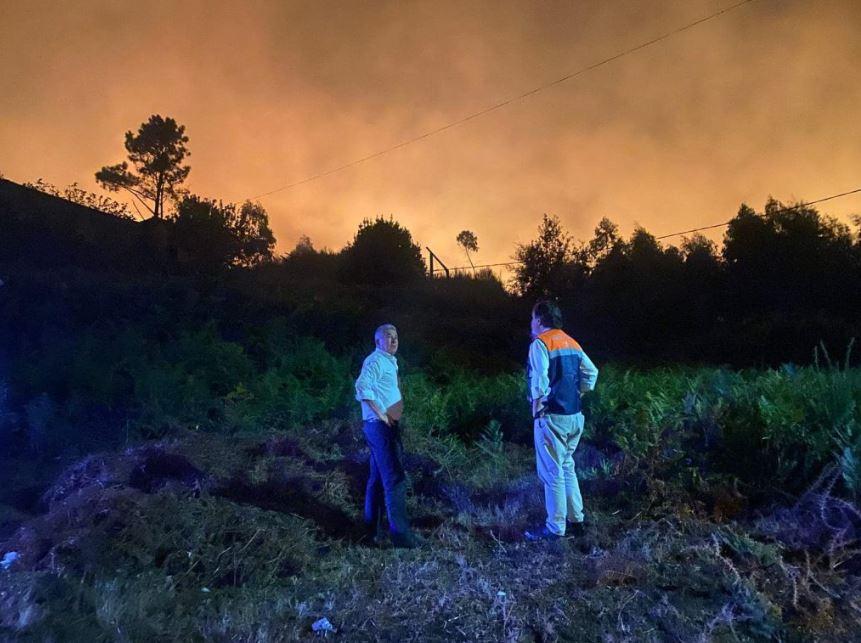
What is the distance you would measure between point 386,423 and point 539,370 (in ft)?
4.18

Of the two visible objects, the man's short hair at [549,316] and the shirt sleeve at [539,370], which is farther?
the man's short hair at [549,316]

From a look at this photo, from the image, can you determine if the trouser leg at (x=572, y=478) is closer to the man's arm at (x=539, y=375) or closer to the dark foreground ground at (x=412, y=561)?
the dark foreground ground at (x=412, y=561)

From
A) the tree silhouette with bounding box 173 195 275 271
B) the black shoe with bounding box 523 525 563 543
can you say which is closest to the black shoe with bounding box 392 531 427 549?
the black shoe with bounding box 523 525 563 543

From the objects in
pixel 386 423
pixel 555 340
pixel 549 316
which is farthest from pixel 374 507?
pixel 549 316

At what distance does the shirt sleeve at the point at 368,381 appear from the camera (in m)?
5.20

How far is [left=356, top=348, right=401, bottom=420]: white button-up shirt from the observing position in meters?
5.21

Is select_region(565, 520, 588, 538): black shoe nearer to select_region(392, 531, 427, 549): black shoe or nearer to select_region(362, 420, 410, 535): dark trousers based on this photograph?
select_region(392, 531, 427, 549): black shoe

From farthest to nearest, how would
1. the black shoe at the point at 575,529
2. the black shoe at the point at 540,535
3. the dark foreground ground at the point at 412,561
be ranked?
the black shoe at the point at 575,529, the black shoe at the point at 540,535, the dark foreground ground at the point at 412,561

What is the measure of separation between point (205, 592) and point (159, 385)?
6.12 meters

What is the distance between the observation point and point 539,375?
17.0 ft

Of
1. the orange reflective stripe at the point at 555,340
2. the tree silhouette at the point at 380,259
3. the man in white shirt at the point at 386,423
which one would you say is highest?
the tree silhouette at the point at 380,259

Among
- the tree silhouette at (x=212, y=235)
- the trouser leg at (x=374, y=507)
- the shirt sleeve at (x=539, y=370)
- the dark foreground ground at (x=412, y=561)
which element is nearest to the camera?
the dark foreground ground at (x=412, y=561)

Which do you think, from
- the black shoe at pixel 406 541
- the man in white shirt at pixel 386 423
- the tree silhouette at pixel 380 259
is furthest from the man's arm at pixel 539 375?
the tree silhouette at pixel 380 259

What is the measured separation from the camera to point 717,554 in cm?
464
